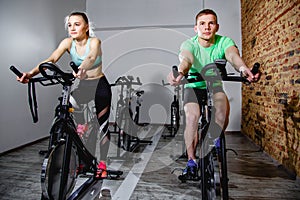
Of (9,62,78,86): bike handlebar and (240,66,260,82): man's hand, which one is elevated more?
(9,62,78,86): bike handlebar

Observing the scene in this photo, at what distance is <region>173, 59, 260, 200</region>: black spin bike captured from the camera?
1321mm

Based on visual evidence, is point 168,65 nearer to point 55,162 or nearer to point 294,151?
point 294,151

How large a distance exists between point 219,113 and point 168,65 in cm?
380

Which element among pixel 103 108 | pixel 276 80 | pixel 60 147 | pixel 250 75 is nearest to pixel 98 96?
pixel 103 108

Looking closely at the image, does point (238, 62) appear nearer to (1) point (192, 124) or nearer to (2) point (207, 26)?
(2) point (207, 26)

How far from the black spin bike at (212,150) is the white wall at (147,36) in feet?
12.2

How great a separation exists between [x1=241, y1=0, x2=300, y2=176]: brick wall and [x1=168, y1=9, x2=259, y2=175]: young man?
0.91m

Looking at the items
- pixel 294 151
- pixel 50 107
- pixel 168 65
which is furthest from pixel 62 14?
pixel 294 151

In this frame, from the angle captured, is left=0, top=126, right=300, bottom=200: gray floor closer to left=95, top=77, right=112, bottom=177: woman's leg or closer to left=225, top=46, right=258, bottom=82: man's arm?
left=95, top=77, right=112, bottom=177: woman's leg

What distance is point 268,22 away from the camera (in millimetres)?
2959

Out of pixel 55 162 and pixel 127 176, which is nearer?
pixel 55 162

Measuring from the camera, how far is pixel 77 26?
1.83 metres

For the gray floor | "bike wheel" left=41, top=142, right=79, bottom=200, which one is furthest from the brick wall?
"bike wheel" left=41, top=142, right=79, bottom=200

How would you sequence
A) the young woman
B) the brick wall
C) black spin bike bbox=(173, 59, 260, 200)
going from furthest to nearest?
the brick wall < the young woman < black spin bike bbox=(173, 59, 260, 200)
